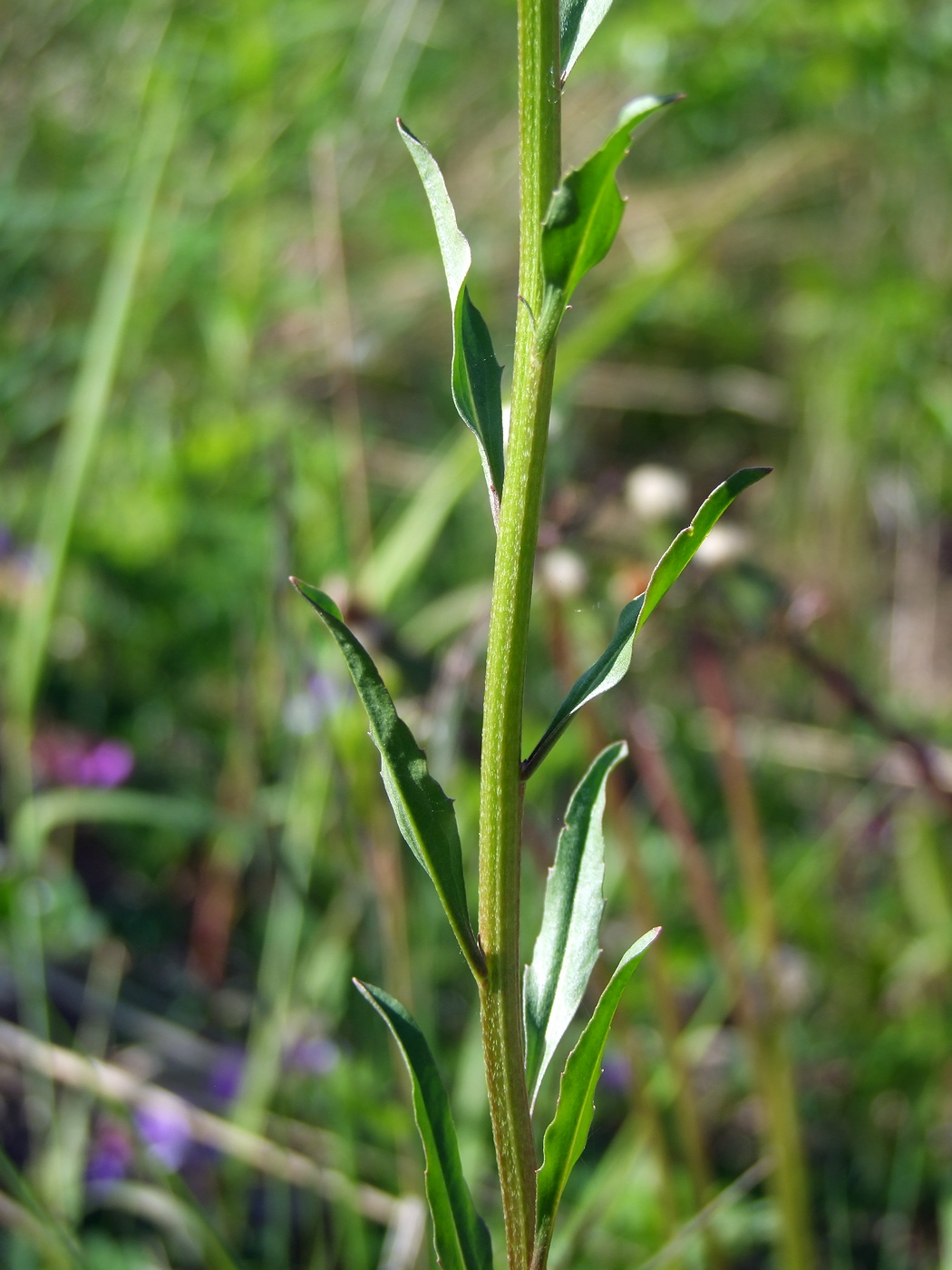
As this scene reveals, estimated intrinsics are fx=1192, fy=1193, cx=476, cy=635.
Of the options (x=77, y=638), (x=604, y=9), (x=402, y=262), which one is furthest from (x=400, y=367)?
(x=604, y=9)

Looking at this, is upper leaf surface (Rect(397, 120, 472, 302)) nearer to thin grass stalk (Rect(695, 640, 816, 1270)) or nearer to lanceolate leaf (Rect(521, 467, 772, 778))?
lanceolate leaf (Rect(521, 467, 772, 778))

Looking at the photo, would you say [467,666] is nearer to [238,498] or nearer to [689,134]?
[238,498]

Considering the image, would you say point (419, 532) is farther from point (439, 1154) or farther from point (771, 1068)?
point (439, 1154)

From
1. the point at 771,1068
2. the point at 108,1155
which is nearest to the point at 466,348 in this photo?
the point at 771,1068

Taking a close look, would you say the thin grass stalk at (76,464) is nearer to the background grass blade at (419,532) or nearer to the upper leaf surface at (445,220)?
the background grass blade at (419,532)

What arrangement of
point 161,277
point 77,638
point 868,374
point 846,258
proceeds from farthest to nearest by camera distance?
point 846,258 < point 868,374 < point 161,277 < point 77,638
